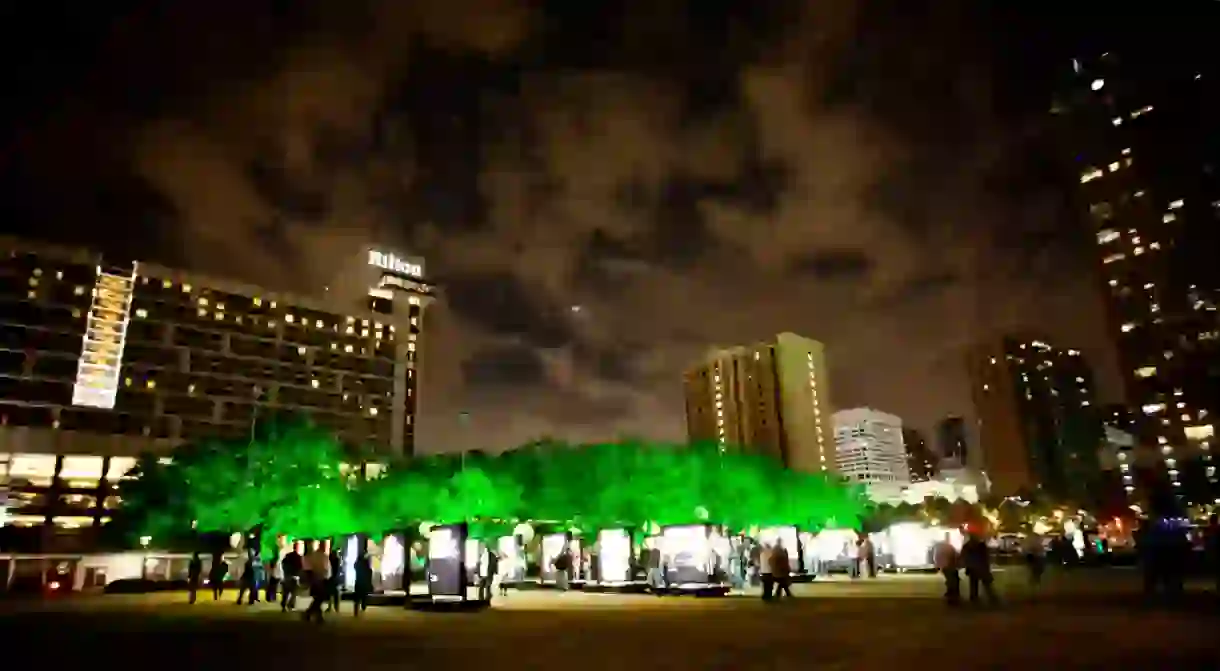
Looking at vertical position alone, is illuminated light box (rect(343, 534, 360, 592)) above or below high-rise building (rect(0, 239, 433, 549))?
below

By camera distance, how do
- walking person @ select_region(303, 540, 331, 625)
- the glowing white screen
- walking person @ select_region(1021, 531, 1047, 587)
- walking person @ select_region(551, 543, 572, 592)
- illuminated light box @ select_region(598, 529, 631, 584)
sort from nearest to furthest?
walking person @ select_region(303, 540, 331, 625)
the glowing white screen
walking person @ select_region(1021, 531, 1047, 587)
illuminated light box @ select_region(598, 529, 631, 584)
walking person @ select_region(551, 543, 572, 592)

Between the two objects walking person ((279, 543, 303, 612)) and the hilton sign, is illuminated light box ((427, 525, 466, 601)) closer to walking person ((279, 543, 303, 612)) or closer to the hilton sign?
walking person ((279, 543, 303, 612))

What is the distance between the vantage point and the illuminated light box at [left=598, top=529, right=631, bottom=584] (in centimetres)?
3400

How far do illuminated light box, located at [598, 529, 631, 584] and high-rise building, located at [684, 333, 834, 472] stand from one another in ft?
414

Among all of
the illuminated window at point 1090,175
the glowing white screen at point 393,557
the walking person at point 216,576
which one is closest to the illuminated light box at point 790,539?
the glowing white screen at point 393,557

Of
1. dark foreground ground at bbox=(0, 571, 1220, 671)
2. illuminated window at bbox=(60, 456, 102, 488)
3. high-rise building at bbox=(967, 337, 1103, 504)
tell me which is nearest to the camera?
dark foreground ground at bbox=(0, 571, 1220, 671)

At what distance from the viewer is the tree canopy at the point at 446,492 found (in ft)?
160

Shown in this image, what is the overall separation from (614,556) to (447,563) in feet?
32.6

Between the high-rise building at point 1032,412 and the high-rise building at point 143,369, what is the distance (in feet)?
367

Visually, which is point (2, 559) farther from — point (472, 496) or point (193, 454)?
point (472, 496)

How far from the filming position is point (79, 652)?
49.4 ft

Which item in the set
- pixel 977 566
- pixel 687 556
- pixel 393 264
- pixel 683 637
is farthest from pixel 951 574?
pixel 393 264

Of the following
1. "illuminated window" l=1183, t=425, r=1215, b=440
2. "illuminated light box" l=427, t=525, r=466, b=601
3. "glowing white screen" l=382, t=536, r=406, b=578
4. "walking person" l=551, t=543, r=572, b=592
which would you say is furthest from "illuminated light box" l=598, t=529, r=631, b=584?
"illuminated window" l=1183, t=425, r=1215, b=440

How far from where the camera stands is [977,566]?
72.1 ft
